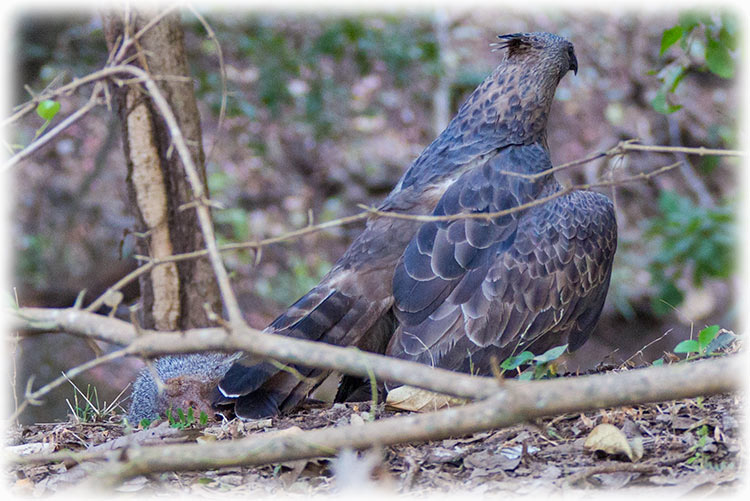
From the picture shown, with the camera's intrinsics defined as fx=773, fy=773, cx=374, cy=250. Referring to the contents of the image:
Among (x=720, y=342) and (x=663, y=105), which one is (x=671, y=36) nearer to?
(x=663, y=105)

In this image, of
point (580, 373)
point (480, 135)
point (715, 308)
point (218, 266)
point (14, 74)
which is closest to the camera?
point (218, 266)

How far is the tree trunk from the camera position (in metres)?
4.63

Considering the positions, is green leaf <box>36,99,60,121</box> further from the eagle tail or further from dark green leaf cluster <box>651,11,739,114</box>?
dark green leaf cluster <box>651,11,739,114</box>

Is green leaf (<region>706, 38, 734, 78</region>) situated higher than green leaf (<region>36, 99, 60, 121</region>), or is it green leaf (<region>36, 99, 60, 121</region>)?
green leaf (<region>36, 99, 60, 121</region>)

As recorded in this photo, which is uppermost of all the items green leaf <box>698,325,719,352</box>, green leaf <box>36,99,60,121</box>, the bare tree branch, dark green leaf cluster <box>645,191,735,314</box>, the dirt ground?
green leaf <box>36,99,60,121</box>

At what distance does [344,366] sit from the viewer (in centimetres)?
219

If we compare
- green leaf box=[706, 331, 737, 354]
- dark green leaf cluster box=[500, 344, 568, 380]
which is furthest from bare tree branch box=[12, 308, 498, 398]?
green leaf box=[706, 331, 737, 354]

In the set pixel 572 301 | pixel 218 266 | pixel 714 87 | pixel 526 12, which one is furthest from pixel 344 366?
pixel 714 87

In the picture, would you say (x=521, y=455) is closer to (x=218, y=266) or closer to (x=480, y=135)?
(x=218, y=266)

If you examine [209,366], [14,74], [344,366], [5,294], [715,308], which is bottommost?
[715,308]

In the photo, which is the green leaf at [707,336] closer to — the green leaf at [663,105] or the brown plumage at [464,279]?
the brown plumage at [464,279]

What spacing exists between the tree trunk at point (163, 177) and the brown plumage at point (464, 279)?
0.97 meters

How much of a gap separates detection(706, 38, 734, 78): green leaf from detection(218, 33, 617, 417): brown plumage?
985 mm

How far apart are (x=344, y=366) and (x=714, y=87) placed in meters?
11.0
